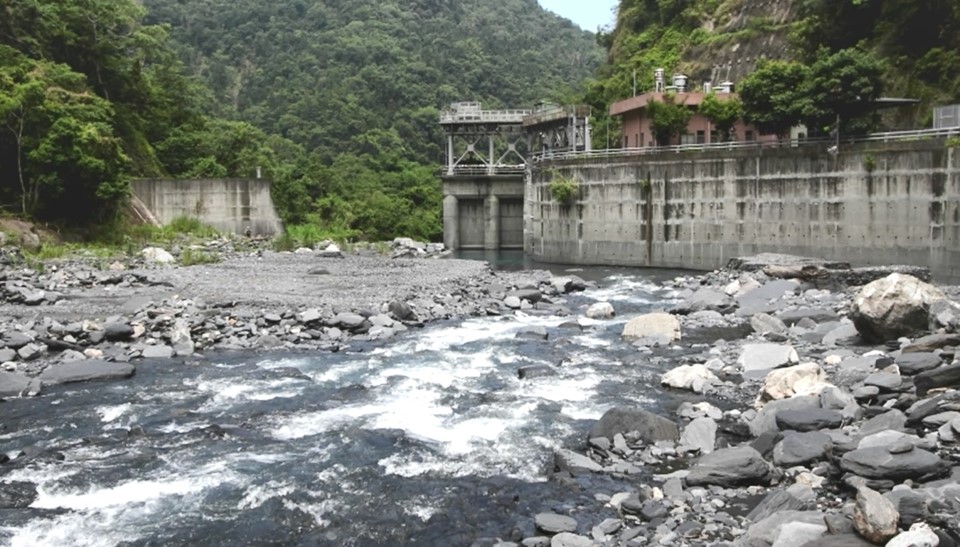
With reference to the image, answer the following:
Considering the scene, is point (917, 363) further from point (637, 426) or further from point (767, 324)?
point (767, 324)

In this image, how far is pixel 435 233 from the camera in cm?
6988

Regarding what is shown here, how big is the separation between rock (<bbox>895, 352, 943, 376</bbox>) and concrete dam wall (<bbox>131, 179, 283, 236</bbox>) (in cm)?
4400

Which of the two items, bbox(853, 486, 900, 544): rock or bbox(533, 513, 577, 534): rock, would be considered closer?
bbox(853, 486, 900, 544): rock

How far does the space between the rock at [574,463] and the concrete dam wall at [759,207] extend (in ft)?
85.1

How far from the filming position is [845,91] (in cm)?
3712

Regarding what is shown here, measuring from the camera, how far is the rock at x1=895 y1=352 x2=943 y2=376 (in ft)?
51.2

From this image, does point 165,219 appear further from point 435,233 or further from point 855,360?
point 855,360

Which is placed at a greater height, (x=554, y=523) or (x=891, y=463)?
(x=891, y=463)

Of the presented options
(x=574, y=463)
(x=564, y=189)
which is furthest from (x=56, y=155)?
(x=574, y=463)

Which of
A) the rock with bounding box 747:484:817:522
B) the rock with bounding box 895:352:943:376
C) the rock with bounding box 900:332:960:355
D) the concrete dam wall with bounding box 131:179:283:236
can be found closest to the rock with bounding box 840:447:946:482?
the rock with bounding box 747:484:817:522

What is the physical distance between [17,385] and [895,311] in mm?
20007

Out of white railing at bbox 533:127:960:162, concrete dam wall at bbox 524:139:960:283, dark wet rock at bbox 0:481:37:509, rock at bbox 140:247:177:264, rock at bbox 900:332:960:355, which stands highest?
white railing at bbox 533:127:960:162

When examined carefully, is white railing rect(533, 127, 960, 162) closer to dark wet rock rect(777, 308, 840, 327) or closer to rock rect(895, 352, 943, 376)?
dark wet rock rect(777, 308, 840, 327)

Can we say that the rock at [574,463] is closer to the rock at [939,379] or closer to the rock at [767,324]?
the rock at [939,379]
